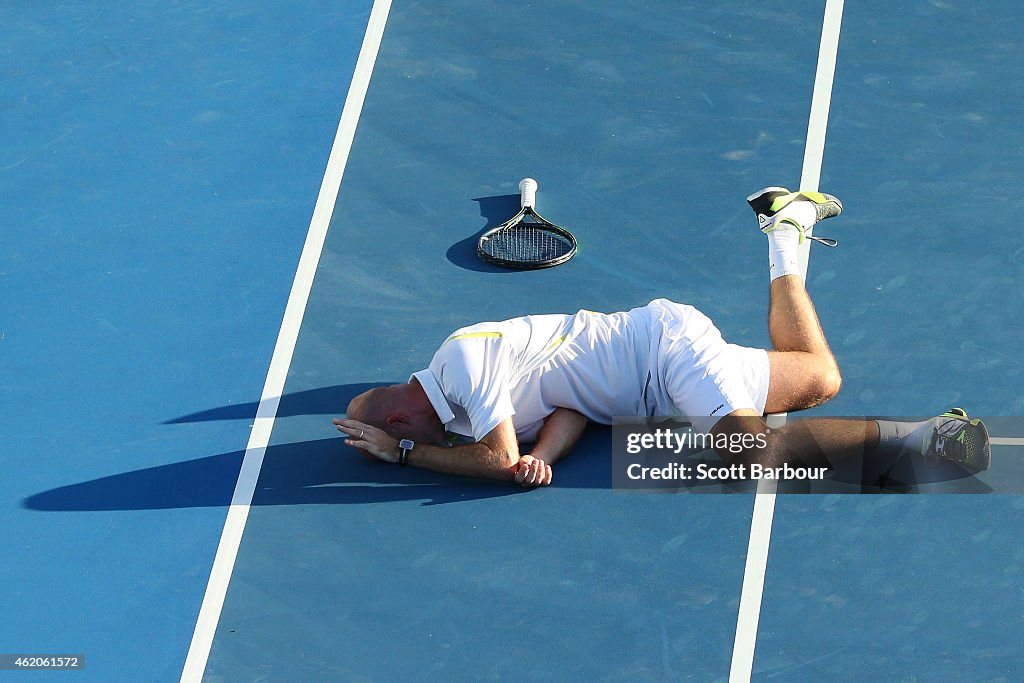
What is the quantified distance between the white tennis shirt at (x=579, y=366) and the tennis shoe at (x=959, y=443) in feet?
3.49

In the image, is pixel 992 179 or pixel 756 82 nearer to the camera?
pixel 992 179

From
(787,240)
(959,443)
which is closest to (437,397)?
(787,240)

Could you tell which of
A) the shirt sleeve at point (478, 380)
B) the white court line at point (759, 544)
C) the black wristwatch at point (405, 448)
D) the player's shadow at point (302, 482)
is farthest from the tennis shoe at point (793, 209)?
the black wristwatch at point (405, 448)

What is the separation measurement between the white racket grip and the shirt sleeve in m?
1.94

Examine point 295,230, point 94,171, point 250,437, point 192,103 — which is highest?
point 192,103

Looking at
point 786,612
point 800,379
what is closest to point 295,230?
point 800,379

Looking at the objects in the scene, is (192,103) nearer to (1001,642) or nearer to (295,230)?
(295,230)

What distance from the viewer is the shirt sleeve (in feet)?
25.3

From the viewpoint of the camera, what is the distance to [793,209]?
887 centimetres

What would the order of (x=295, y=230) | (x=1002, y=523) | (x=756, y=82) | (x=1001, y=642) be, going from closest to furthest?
(x=1001, y=642) → (x=1002, y=523) → (x=295, y=230) → (x=756, y=82)

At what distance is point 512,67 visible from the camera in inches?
429

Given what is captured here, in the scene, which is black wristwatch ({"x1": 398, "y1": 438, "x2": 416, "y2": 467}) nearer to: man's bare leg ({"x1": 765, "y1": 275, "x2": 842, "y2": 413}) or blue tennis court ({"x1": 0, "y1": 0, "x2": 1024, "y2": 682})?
blue tennis court ({"x1": 0, "y1": 0, "x2": 1024, "y2": 682})

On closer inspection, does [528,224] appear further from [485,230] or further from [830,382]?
[830,382]

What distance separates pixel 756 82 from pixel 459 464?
4400mm
